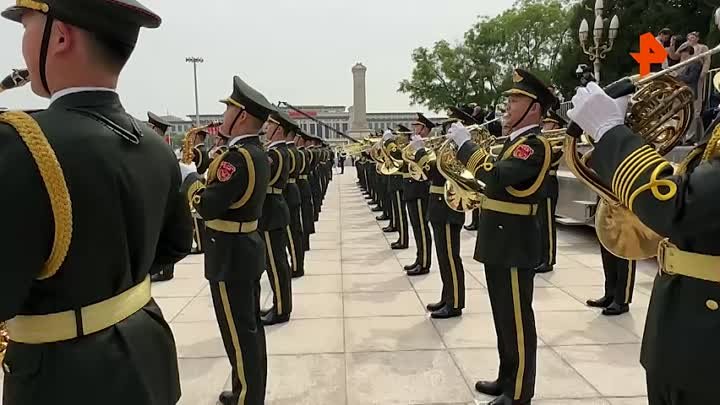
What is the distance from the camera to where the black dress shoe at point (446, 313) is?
5594 millimetres

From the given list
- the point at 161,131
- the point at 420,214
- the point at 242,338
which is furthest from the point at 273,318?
the point at 161,131

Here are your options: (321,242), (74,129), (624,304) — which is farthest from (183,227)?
(321,242)

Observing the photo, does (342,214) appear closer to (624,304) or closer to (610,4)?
(624,304)

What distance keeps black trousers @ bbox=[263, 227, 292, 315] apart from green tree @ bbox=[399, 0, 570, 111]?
37100mm

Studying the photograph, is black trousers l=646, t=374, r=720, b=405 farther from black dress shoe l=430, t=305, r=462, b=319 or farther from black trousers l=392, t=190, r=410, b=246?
black trousers l=392, t=190, r=410, b=246

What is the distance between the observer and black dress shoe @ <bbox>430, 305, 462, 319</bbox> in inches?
220

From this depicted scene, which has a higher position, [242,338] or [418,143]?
[418,143]

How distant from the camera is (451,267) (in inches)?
219

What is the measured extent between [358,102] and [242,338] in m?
38.5

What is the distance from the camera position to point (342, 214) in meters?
15.3

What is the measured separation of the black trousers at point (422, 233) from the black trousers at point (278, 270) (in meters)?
2.51

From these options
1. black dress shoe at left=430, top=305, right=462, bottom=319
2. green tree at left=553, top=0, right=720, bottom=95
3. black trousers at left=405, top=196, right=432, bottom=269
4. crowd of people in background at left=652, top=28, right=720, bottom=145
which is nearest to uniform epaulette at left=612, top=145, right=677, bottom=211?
black dress shoe at left=430, top=305, right=462, bottom=319

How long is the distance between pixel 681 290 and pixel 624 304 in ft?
13.5

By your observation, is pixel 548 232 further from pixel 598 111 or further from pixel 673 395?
pixel 598 111
